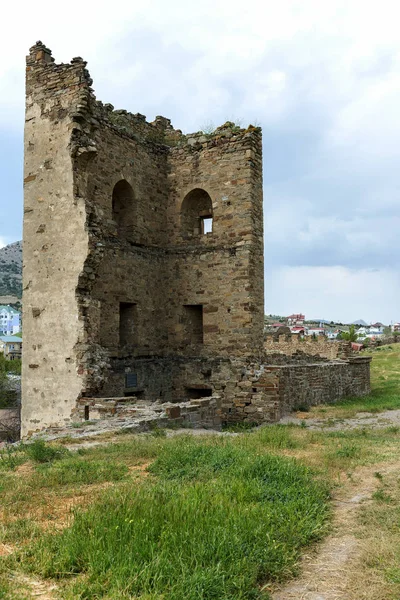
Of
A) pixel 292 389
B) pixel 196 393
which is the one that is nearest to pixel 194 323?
pixel 196 393

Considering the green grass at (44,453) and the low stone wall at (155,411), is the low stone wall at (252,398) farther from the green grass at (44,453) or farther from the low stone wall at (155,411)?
the green grass at (44,453)

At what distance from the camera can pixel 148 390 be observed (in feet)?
52.1

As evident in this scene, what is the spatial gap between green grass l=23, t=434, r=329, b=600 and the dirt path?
4.8 inches

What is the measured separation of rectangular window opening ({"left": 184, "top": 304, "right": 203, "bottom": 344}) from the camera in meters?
16.9

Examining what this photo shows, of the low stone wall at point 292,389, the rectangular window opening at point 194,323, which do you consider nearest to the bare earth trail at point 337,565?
the low stone wall at point 292,389

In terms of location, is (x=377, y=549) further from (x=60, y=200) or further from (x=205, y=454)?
(x=60, y=200)

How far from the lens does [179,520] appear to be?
4234 mm

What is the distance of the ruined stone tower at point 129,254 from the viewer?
1358 centimetres

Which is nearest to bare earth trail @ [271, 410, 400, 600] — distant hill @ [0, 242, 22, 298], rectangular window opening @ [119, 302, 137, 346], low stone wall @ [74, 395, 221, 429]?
low stone wall @ [74, 395, 221, 429]

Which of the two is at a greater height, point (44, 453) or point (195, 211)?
point (195, 211)

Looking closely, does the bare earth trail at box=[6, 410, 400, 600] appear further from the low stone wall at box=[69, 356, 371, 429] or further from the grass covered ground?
the low stone wall at box=[69, 356, 371, 429]

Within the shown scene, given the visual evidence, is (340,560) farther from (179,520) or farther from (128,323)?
(128,323)

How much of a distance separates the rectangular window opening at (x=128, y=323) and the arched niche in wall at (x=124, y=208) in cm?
202

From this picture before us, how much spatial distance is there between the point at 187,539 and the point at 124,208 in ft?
43.6
